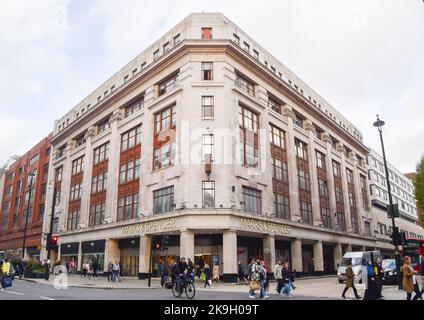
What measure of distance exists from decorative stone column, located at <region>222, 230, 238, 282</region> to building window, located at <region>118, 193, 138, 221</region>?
1128 centimetres

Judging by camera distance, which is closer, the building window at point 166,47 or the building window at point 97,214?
the building window at point 166,47

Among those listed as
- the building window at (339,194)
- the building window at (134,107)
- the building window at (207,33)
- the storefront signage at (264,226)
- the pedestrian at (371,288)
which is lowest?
the pedestrian at (371,288)

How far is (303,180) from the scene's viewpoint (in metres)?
43.0

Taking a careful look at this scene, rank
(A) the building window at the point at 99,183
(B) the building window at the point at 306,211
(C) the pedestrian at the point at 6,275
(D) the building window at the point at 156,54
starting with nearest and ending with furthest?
(C) the pedestrian at the point at 6,275 < (D) the building window at the point at 156,54 < (B) the building window at the point at 306,211 < (A) the building window at the point at 99,183

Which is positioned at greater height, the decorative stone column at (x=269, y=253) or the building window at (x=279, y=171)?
the building window at (x=279, y=171)

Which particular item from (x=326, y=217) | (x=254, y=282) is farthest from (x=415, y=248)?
(x=254, y=282)

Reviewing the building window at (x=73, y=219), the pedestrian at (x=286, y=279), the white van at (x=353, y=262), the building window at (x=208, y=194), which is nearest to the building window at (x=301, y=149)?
the building window at (x=208, y=194)

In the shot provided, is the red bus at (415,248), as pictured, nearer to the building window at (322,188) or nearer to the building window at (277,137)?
the building window at (277,137)

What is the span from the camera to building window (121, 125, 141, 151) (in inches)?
1531

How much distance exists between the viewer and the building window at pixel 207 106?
32000 millimetres

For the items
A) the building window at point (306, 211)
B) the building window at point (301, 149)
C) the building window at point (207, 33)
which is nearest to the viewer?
the building window at point (207, 33)

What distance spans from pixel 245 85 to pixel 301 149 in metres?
12.6

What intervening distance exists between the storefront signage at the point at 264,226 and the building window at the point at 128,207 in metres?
11.8

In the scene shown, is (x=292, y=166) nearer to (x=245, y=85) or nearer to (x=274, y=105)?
(x=274, y=105)
